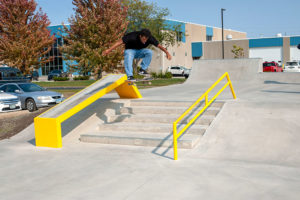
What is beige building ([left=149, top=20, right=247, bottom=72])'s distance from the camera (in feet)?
165

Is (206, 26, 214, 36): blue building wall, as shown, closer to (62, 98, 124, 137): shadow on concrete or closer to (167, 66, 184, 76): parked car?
(167, 66, 184, 76): parked car

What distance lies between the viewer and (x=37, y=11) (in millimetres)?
32594

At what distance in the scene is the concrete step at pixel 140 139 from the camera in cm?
714

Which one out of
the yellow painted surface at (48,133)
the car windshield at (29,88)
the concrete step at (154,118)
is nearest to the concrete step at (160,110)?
the concrete step at (154,118)

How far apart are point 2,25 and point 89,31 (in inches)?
384

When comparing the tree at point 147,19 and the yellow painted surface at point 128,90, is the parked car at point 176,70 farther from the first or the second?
the yellow painted surface at point 128,90

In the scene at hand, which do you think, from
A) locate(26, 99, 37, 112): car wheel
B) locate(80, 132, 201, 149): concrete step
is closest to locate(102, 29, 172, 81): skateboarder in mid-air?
locate(80, 132, 201, 149): concrete step

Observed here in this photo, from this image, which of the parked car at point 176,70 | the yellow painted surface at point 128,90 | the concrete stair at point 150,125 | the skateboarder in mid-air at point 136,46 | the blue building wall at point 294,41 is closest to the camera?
the concrete stair at point 150,125

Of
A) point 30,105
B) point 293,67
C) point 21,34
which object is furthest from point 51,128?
point 293,67

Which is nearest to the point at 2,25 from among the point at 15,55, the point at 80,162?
the point at 15,55

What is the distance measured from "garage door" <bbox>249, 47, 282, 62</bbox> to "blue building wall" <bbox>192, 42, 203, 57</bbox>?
29.0 ft

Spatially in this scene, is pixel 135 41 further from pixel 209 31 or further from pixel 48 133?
pixel 209 31

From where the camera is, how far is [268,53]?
183ft

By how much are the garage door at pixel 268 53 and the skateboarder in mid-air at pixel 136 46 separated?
2005 inches
